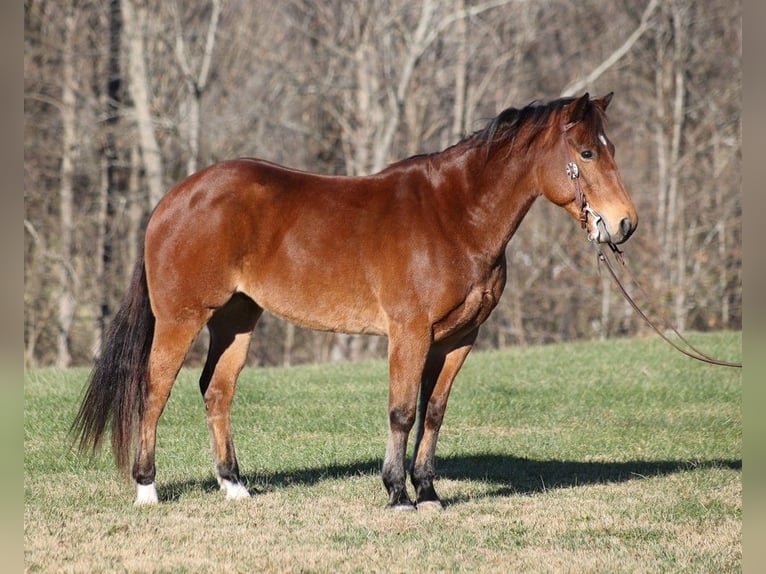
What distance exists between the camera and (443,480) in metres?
7.20

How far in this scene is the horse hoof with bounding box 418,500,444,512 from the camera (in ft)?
19.8

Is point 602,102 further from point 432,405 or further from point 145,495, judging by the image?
point 145,495

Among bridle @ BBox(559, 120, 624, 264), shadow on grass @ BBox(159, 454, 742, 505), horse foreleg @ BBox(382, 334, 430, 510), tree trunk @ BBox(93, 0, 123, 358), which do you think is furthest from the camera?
tree trunk @ BBox(93, 0, 123, 358)

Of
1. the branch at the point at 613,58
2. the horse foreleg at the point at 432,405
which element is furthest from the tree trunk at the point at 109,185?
the horse foreleg at the point at 432,405

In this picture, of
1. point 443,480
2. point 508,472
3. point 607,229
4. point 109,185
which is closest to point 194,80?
point 109,185

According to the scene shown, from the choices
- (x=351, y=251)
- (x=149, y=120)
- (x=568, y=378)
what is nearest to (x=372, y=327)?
(x=351, y=251)

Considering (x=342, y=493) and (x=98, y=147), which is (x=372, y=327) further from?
(x=98, y=147)

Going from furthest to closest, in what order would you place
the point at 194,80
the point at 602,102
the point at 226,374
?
the point at 194,80, the point at 226,374, the point at 602,102

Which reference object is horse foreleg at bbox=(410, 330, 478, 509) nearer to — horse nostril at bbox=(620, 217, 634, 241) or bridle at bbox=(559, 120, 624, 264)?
bridle at bbox=(559, 120, 624, 264)

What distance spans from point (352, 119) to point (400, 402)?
15.5 m

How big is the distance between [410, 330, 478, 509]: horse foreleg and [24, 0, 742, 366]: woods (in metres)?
12.2

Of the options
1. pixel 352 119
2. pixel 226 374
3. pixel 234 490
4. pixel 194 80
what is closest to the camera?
pixel 234 490

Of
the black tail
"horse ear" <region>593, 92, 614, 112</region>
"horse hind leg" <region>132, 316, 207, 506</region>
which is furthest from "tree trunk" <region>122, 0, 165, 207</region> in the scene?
"horse ear" <region>593, 92, 614, 112</region>

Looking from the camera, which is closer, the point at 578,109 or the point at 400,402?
the point at 578,109
